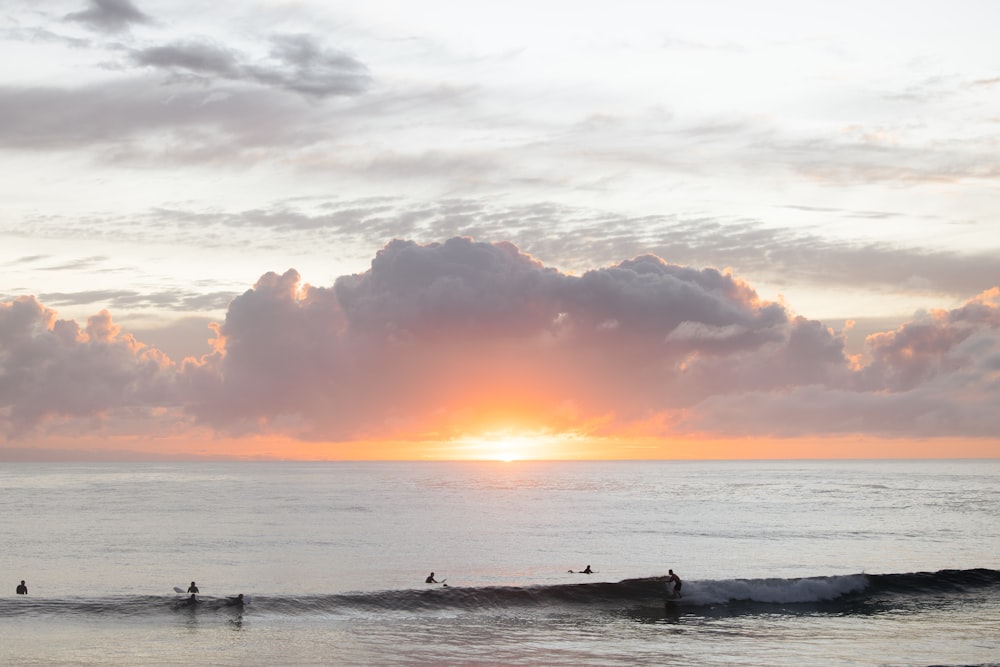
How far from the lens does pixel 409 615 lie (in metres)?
46.0

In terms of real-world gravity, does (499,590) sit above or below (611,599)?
above

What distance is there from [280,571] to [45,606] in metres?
18.0

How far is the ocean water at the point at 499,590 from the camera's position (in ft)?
122

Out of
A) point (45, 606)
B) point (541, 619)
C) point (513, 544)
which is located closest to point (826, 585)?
point (541, 619)

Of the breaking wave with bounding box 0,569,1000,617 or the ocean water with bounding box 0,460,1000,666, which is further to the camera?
the breaking wave with bounding box 0,569,1000,617

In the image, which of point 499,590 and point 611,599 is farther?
point 499,590

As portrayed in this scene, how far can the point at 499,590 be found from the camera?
50.6 metres

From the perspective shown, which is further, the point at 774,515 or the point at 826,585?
the point at 774,515

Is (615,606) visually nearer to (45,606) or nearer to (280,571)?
(280,571)

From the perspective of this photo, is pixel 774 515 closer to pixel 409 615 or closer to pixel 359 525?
pixel 359 525

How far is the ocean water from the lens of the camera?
37125 mm

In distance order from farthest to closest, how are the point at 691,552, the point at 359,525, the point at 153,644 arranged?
the point at 359,525
the point at 691,552
the point at 153,644

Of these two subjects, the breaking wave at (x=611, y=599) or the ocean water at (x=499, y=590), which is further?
the breaking wave at (x=611, y=599)

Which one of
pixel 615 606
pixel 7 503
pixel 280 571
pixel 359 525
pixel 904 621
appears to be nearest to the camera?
pixel 904 621
